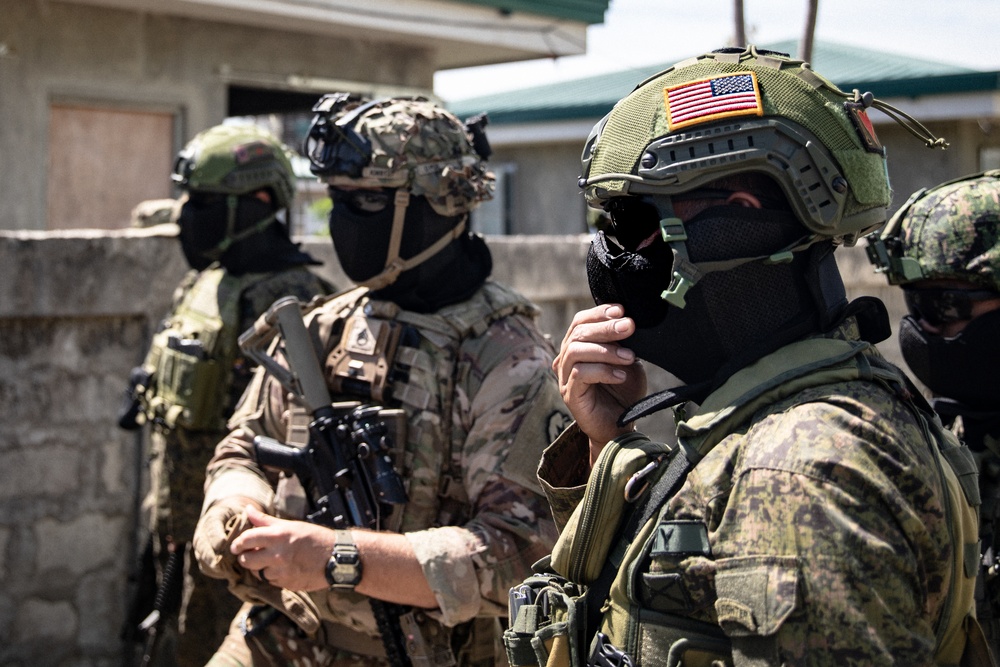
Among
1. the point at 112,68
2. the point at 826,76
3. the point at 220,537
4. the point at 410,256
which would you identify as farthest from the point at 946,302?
the point at 826,76

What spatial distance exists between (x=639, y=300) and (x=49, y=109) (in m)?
7.52

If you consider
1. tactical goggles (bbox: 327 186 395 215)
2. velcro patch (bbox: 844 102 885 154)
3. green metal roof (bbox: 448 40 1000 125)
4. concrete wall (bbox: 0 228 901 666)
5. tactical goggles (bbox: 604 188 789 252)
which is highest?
green metal roof (bbox: 448 40 1000 125)

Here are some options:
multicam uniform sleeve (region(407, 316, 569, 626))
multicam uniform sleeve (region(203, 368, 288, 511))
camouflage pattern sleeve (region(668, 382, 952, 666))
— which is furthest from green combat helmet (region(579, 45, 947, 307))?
multicam uniform sleeve (region(203, 368, 288, 511))

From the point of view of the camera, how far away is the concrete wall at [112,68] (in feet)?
26.7

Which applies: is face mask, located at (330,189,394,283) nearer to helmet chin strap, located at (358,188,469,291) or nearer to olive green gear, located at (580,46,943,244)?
helmet chin strap, located at (358,188,469,291)

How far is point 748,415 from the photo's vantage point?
1.68m

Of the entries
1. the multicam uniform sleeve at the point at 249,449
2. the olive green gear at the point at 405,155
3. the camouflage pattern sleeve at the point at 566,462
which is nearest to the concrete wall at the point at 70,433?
the multicam uniform sleeve at the point at 249,449

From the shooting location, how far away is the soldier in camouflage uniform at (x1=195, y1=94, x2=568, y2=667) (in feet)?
8.88

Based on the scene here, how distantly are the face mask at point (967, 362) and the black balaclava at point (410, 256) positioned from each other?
1336 mm

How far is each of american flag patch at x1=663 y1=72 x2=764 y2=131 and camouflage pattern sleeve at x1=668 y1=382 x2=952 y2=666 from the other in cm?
46

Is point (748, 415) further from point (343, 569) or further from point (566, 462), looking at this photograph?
point (343, 569)

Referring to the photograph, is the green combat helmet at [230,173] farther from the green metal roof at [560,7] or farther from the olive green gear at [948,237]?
the green metal roof at [560,7]

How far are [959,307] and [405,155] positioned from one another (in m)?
1.67

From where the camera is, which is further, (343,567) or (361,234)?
(361,234)
